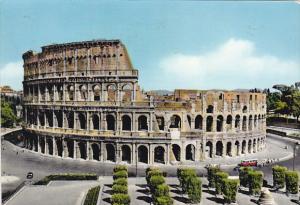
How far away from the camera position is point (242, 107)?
5456 centimetres

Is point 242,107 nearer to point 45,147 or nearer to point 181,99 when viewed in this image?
point 181,99

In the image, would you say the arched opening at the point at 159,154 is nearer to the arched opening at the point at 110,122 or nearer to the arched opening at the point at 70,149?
the arched opening at the point at 110,122

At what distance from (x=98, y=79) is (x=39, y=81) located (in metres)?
11.5

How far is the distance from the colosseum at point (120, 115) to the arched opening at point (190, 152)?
0.42 ft

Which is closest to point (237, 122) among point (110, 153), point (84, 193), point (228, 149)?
point (228, 149)

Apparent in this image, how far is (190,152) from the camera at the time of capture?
167ft

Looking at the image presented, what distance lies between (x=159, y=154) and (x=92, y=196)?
19.9 metres

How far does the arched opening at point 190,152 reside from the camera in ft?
160

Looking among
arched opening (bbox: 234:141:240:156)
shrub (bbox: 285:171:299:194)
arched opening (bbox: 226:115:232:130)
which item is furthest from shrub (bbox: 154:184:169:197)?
arched opening (bbox: 226:115:232:130)

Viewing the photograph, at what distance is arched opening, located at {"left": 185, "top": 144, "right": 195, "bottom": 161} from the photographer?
160 ft

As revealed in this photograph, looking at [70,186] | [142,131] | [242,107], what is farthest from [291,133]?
[70,186]

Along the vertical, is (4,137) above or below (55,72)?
below

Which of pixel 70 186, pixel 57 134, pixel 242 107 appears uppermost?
pixel 242 107

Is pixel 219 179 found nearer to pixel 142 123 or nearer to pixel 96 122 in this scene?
pixel 142 123
